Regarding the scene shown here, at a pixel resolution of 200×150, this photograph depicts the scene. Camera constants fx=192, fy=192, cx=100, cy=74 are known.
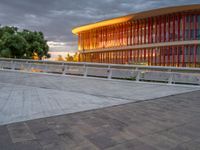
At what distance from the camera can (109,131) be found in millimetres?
3568

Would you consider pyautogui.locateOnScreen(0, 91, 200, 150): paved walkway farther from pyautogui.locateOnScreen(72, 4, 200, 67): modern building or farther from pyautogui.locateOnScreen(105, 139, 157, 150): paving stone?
pyautogui.locateOnScreen(72, 4, 200, 67): modern building

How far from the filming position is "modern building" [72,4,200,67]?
35.8m

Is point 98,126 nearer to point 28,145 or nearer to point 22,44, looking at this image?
point 28,145

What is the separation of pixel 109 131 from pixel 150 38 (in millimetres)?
40005

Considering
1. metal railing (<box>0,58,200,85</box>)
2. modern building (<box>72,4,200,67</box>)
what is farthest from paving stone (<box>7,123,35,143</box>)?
modern building (<box>72,4,200,67</box>)

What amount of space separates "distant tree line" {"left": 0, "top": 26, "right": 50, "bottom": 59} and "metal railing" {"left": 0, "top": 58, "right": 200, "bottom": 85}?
6.17 metres

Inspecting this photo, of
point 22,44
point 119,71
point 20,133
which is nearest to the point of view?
point 20,133

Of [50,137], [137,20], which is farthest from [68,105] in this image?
[137,20]

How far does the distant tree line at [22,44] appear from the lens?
2330 centimetres

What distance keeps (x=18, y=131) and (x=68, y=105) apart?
7.21ft

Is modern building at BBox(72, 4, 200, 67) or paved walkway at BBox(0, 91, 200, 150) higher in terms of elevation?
modern building at BBox(72, 4, 200, 67)

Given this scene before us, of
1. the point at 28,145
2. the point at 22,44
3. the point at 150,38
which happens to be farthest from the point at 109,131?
the point at 150,38

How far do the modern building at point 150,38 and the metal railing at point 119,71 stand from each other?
26724 mm

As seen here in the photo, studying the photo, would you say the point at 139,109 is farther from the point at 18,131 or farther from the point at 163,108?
the point at 18,131
